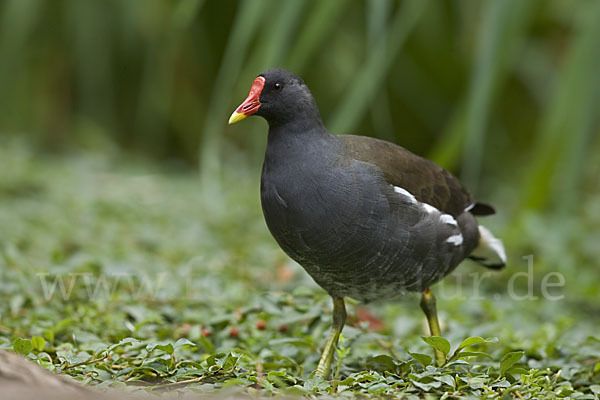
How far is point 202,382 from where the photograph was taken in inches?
96.1

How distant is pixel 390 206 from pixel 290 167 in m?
0.40

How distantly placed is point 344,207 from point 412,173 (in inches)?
18.5

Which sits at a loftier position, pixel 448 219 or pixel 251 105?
pixel 251 105

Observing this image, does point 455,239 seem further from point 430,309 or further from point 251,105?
point 251,105

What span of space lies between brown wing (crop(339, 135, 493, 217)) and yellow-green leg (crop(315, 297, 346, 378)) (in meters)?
0.52

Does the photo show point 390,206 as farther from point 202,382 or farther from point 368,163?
point 202,382

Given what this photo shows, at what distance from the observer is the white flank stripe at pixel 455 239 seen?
3.19m

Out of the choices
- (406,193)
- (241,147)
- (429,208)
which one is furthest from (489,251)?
(241,147)

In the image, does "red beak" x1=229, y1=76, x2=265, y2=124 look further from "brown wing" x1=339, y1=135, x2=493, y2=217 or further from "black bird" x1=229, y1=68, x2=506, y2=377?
"brown wing" x1=339, y1=135, x2=493, y2=217

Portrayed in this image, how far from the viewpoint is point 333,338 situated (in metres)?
2.96

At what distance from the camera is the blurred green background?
11.0 feet

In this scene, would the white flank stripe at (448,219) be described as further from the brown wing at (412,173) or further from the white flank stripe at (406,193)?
the white flank stripe at (406,193)

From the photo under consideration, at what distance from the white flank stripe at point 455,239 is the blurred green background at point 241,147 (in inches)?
15.4

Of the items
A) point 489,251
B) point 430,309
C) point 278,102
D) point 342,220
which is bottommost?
point 430,309
